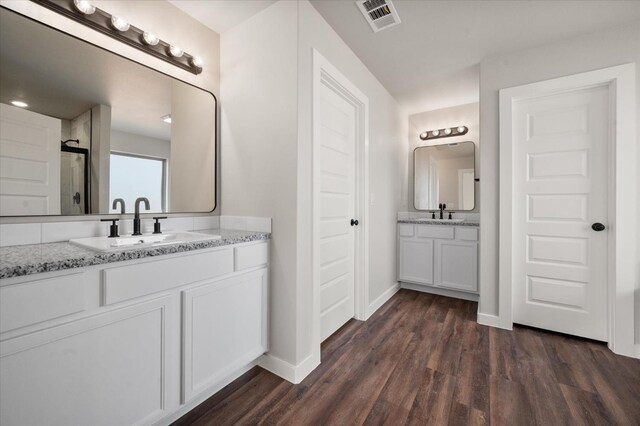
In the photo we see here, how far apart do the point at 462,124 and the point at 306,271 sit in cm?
325

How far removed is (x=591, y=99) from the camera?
223cm

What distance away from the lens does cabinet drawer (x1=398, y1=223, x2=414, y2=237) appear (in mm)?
3544

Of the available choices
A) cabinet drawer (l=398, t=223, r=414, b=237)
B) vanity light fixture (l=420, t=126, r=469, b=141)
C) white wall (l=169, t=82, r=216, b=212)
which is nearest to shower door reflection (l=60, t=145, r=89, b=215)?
white wall (l=169, t=82, r=216, b=212)

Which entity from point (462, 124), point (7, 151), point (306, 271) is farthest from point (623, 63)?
point (7, 151)

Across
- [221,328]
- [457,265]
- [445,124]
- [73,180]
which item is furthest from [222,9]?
[457,265]

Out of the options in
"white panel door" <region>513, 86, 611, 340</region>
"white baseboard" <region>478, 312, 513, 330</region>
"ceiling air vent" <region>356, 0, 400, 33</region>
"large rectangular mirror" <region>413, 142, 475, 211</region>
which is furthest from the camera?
"large rectangular mirror" <region>413, 142, 475, 211</region>

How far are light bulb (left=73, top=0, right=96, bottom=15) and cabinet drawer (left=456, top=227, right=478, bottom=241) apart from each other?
3.60 metres

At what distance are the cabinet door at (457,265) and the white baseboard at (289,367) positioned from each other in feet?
6.89

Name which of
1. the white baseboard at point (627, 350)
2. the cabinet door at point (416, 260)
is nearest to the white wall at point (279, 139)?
the cabinet door at point (416, 260)

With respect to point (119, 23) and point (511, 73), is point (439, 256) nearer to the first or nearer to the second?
point (511, 73)

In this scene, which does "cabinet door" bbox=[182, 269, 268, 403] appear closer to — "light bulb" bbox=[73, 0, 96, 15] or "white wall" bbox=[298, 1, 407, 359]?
"white wall" bbox=[298, 1, 407, 359]

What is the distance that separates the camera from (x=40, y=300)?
3.07ft

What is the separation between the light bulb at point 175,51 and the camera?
5.93 feet

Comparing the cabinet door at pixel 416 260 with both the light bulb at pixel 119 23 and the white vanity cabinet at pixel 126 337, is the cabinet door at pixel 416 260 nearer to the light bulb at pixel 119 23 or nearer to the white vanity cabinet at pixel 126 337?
the white vanity cabinet at pixel 126 337
